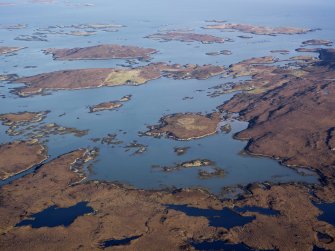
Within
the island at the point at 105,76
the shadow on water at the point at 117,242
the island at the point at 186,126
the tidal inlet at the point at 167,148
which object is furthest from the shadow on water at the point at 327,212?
the island at the point at 105,76

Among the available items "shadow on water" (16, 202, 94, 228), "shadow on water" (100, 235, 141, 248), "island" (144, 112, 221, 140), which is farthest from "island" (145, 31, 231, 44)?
"shadow on water" (100, 235, 141, 248)

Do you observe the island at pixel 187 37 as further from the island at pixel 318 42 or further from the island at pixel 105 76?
the island at pixel 105 76

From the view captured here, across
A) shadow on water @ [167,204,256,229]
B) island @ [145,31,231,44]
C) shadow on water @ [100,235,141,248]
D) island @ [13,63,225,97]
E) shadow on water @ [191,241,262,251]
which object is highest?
island @ [145,31,231,44]

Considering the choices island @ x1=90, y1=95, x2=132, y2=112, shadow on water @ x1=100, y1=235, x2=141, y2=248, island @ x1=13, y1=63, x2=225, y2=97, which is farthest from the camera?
island @ x1=13, y1=63, x2=225, y2=97

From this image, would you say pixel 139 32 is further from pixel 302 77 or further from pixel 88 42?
pixel 302 77

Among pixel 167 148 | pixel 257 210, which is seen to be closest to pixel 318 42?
pixel 167 148

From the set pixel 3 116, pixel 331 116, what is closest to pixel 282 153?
pixel 331 116

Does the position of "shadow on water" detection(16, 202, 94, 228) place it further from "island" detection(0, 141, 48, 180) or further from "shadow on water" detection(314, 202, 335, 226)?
"shadow on water" detection(314, 202, 335, 226)
